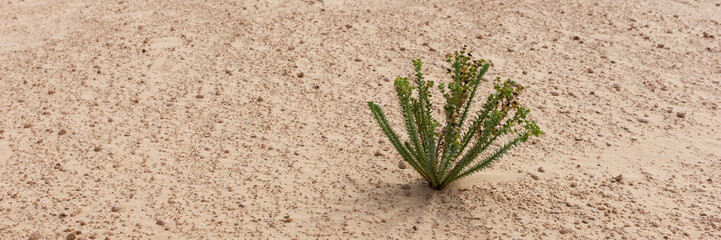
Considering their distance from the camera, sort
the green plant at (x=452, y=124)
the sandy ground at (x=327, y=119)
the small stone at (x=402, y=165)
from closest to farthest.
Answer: the green plant at (x=452, y=124) < the sandy ground at (x=327, y=119) < the small stone at (x=402, y=165)

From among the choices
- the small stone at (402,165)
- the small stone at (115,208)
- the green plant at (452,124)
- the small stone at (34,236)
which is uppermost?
the green plant at (452,124)

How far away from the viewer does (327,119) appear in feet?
14.1

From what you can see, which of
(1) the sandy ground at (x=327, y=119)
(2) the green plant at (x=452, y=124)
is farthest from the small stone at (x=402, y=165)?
(2) the green plant at (x=452, y=124)

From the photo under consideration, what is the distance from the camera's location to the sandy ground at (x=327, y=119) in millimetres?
3361

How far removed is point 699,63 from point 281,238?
3.77 meters

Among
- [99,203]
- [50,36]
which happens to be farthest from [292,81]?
[50,36]

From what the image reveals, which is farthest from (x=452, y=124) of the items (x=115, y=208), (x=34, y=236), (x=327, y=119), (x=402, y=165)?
(x=34, y=236)

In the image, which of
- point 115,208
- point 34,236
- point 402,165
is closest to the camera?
point 34,236

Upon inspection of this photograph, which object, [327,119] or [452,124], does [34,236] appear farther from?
[452,124]

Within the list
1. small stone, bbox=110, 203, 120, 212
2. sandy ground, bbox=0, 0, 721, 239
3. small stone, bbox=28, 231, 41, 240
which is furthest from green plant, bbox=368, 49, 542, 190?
small stone, bbox=28, 231, 41, 240

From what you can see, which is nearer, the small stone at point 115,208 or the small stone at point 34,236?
the small stone at point 34,236

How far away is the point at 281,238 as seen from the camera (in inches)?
126

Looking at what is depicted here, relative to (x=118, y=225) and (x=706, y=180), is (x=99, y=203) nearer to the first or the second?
(x=118, y=225)

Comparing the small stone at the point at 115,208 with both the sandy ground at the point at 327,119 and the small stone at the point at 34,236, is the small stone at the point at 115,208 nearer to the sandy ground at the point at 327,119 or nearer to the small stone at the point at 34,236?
the sandy ground at the point at 327,119
